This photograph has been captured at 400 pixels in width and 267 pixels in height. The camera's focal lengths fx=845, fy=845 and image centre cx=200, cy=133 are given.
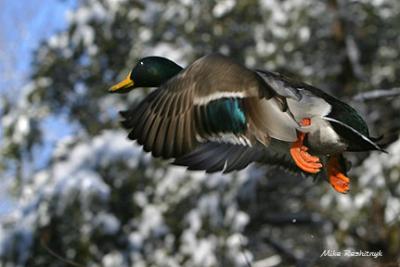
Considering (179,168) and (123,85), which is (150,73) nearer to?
(123,85)

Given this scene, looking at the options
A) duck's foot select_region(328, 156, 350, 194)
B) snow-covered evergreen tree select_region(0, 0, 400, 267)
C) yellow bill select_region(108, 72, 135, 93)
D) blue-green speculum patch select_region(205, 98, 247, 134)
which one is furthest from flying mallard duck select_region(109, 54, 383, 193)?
snow-covered evergreen tree select_region(0, 0, 400, 267)

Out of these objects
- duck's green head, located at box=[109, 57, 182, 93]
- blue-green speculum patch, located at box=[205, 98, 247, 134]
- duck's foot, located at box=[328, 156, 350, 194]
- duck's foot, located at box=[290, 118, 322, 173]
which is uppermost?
duck's green head, located at box=[109, 57, 182, 93]

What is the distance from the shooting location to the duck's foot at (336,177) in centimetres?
374

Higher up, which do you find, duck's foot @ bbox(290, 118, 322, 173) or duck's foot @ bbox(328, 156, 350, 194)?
duck's foot @ bbox(290, 118, 322, 173)

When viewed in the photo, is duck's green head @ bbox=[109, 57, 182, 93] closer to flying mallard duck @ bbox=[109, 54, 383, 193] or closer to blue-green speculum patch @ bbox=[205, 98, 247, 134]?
flying mallard duck @ bbox=[109, 54, 383, 193]

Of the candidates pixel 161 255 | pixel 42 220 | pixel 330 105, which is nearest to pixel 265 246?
pixel 161 255

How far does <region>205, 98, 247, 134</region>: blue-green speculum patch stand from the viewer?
3189mm

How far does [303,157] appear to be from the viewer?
341 cm

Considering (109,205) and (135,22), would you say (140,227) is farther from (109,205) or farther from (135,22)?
(135,22)

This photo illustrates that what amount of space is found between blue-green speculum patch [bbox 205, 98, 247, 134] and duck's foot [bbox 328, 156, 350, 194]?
2.33ft

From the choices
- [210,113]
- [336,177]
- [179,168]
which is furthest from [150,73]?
[179,168]

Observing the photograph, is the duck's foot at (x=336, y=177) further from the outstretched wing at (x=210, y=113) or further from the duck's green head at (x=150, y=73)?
the duck's green head at (x=150, y=73)

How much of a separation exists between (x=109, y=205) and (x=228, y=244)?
3.41 feet

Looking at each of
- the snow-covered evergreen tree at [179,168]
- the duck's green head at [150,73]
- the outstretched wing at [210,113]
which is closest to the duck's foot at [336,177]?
the outstretched wing at [210,113]
